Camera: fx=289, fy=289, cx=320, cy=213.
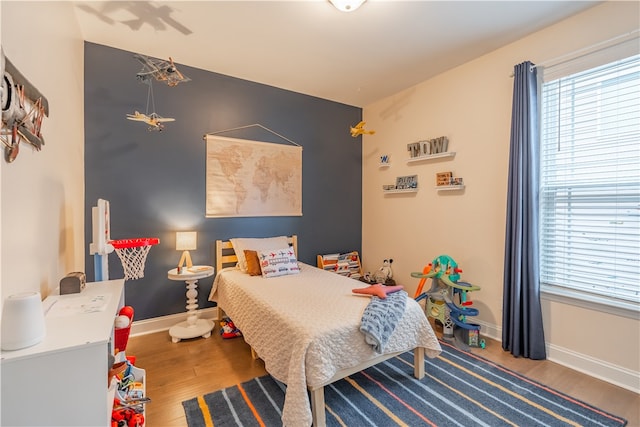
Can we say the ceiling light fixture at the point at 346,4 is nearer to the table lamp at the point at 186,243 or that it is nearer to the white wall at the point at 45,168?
the white wall at the point at 45,168

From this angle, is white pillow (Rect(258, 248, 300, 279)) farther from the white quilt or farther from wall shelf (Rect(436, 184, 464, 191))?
wall shelf (Rect(436, 184, 464, 191))

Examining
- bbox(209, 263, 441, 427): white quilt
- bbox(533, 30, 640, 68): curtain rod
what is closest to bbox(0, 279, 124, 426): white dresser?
bbox(209, 263, 441, 427): white quilt

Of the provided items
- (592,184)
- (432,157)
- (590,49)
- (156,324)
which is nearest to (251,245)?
(156,324)

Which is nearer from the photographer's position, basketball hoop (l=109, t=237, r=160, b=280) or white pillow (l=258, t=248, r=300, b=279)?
basketball hoop (l=109, t=237, r=160, b=280)

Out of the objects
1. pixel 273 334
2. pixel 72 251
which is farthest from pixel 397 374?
pixel 72 251

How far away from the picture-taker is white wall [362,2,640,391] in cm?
216

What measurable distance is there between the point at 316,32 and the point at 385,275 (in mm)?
2904

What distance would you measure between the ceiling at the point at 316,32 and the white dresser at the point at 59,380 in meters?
2.34

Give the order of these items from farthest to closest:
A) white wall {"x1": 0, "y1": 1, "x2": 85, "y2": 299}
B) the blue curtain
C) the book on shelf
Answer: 1. the book on shelf
2. the blue curtain
3. white wall {"x1": 0, "y1": 1, "x2": 85, "y2": 299}

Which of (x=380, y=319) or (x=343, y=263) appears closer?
(x=380, y=319)

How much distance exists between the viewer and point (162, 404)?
188 centimetres

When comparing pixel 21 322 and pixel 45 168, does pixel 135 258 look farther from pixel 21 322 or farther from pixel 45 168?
pixel 21 322

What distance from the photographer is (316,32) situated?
2.52 meters

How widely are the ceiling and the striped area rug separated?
2791 millimetres
